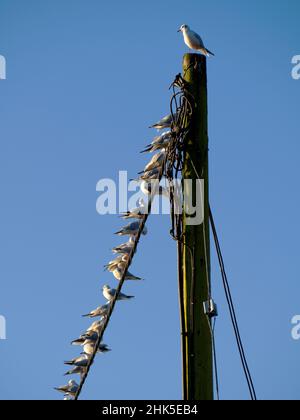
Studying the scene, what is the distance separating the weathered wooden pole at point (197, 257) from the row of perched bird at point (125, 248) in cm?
36

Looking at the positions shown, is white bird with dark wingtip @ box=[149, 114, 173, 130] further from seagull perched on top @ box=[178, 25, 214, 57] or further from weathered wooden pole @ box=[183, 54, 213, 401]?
seagull perched on top @ box=[178, 25, 214, 57]

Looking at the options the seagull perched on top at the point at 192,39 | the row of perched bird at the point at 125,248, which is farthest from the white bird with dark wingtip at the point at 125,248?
the seagull perched on top at the point at 192,39

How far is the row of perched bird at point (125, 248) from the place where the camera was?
10.8 meters

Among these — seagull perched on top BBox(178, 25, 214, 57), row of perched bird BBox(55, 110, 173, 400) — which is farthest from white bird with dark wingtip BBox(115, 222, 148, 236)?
seagull perched on top BBox(178, 25, 214, 57)

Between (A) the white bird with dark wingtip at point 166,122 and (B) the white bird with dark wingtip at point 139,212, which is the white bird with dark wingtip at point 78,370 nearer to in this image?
(B) the white bird with dark wingtip at point 139,212

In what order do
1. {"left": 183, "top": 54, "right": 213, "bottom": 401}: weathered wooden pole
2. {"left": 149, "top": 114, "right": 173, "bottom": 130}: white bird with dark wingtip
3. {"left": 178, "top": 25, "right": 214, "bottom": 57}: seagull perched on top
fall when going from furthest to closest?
{"left": 178, "top": 25, "right": 214, "bottom": 57}: seagull perched on top
{"left": 149, "top": 114, "right": 173, "bottom": 130}: white bird with dark wingtip
{"left": 183, "top": 54, "right": 213, "bottom": 401}: weathered wooden pole

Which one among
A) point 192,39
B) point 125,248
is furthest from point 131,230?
point 192,39

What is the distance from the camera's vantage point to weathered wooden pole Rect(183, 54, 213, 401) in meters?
9.64

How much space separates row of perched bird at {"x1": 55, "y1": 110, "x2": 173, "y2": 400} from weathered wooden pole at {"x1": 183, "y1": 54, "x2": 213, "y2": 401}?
358 mm

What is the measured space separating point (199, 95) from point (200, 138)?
1.25ft
